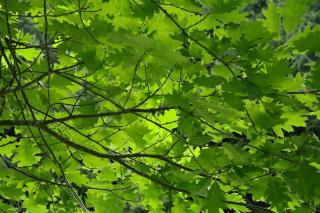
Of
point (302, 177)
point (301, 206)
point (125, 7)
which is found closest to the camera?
point (302, 177)

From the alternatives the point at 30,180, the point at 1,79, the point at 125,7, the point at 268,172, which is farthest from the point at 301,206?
the point at 1,79

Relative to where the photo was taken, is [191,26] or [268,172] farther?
[268,172]

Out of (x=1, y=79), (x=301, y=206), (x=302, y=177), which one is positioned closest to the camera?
(x=302, y=177)

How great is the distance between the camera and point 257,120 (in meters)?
1.22

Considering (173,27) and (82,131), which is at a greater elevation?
(82,131)

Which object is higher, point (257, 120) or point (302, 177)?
point (257, 120)

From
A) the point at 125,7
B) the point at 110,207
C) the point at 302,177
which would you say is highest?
the point at 125,7

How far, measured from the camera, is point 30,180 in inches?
67.0

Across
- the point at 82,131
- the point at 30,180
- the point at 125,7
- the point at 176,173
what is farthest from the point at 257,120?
the point at 30,180

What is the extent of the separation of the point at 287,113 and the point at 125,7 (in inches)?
19.2

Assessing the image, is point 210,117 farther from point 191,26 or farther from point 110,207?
point 110,207

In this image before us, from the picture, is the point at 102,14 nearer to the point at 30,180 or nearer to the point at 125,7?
the point at 125,7

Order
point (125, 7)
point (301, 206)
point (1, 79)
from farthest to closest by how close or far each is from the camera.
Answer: point (1, 79), point (301, 206), point (125, 7)

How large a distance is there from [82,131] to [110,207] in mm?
276
